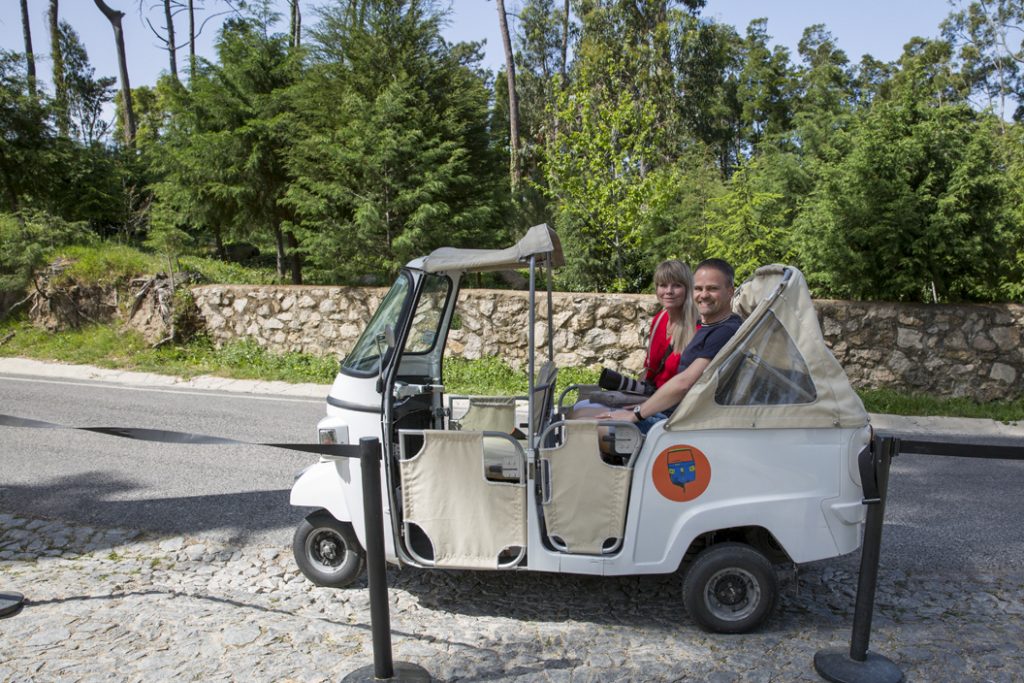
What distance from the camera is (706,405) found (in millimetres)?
3656

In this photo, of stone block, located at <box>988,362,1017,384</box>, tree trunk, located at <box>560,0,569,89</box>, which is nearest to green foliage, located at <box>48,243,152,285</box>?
stone block, located at <box>988,362,1017,384</box>

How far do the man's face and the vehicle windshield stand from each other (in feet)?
5.45

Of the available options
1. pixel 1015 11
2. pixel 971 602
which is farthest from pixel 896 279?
pixel 1015 11

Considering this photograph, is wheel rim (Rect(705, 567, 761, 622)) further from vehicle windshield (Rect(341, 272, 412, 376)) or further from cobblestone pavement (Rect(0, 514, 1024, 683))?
vehicle windshield (Rect(341, 272, 412, 376))

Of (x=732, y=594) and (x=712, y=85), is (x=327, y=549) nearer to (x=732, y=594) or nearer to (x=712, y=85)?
(x=732, y=594)

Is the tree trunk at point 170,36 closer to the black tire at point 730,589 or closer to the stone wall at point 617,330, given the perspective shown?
the stone wall at point 617,330

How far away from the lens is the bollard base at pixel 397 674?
127 inches

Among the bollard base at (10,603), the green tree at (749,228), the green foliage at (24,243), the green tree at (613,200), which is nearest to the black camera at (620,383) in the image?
the bollard base at (10,603)

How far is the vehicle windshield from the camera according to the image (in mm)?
4328

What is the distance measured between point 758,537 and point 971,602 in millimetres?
1357

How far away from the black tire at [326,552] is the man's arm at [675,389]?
1.84 m

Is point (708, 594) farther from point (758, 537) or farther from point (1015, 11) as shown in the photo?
point (1015, 11)

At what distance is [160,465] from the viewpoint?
7.04 m

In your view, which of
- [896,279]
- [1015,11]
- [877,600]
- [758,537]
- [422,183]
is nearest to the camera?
[758,537]
